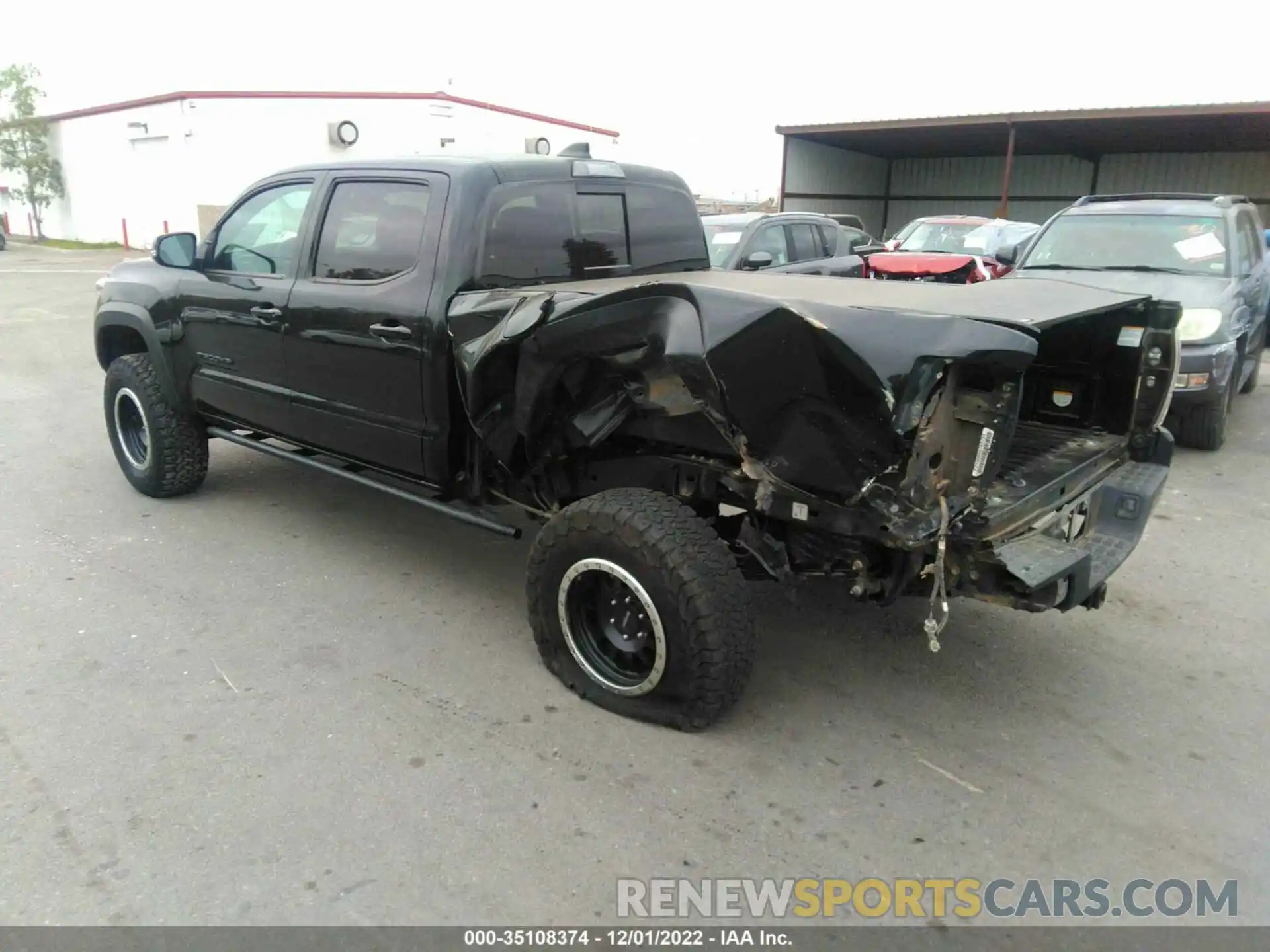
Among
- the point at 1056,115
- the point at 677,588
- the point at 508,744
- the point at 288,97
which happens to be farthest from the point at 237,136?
the point at 677,588

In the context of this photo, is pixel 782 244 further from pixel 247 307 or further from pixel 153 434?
pixel 153 434

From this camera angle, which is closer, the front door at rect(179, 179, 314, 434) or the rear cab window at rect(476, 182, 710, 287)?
the rear cab window at rect(476, 182, 710, 287)

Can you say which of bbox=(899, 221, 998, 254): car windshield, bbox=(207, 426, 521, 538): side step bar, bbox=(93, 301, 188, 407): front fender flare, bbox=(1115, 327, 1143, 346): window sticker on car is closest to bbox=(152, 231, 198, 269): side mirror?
bbox=(93, 301, 188, 407): front fender flare

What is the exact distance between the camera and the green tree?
3712 cm

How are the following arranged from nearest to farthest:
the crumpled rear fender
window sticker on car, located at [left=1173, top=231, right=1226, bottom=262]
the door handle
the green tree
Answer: the crumpled rear fender
the door handle
window sticker on car, located at [left=1173, top=231, right=1226, bottom=262]
the green tree

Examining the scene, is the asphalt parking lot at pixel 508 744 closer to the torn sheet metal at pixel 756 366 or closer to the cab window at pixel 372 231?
the torn sheet metal at pixel 756 366

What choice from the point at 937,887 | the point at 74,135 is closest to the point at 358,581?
the point at 937,887

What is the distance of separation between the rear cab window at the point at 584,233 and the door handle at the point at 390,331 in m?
0.38

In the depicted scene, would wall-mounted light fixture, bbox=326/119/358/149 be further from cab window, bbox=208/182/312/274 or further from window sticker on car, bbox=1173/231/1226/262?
window sticker on car, bbox=1173/231/1226/262

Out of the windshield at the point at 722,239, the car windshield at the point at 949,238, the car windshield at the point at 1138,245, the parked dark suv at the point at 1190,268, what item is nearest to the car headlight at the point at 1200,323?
the parked dark suv at the point at 1190,268

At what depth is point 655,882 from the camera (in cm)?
264

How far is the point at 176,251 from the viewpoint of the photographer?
513cm

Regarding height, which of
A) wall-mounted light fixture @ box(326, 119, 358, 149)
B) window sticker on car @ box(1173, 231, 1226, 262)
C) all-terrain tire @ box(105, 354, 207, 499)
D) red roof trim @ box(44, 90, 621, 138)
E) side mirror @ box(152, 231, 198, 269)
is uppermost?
red roof trim @ box(44, 90, 621, 138)

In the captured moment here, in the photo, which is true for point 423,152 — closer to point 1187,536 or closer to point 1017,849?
point 1017,849
